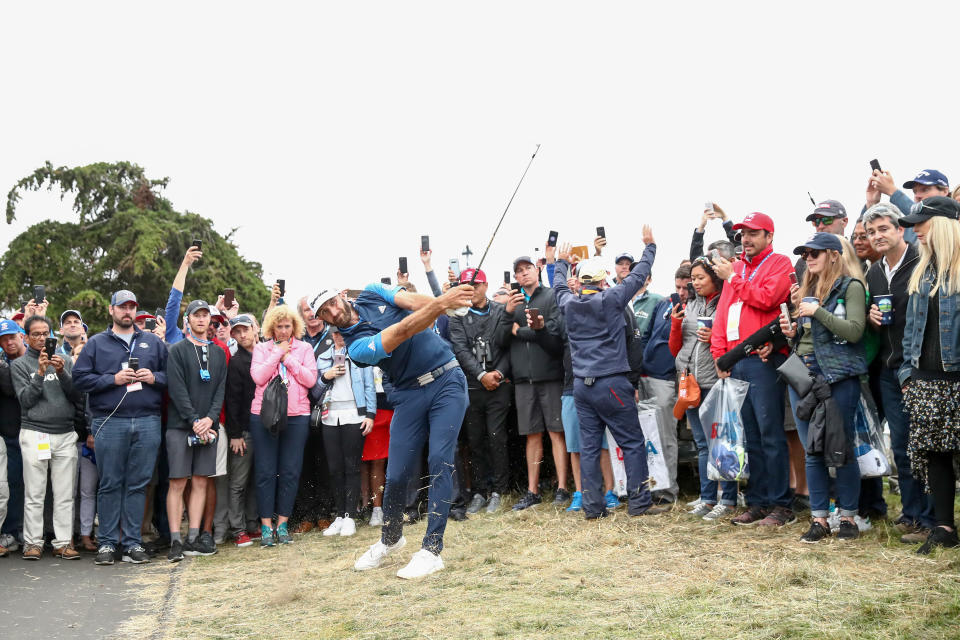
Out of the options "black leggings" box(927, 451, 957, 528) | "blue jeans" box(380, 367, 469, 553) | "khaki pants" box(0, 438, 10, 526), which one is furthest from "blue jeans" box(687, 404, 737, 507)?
"khaki pants" box(0, 438, 10, 526)

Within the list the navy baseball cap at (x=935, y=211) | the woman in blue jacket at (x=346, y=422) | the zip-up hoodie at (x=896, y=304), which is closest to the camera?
the navy baseball cap at (x=935, y=211)

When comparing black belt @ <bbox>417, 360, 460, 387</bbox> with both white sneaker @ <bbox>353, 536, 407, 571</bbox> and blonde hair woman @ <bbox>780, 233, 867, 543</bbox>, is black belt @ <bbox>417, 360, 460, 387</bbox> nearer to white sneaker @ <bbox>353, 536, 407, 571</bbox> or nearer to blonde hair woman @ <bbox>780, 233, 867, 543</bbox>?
white sneaker @ <bbox>353, 536, 407, 571</bbox>

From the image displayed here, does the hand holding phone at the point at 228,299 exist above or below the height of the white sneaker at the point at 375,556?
above

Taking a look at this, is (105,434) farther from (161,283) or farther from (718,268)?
(161,283)

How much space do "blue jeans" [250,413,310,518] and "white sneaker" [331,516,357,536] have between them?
1.92 feet

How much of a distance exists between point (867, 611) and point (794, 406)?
251 centimetres

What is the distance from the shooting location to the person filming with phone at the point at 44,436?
8.45 meters

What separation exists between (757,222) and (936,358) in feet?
6.93

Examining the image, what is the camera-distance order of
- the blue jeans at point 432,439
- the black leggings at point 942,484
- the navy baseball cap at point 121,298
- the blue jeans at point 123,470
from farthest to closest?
the navy baseball cap at point 121,298 → the blue jeans at point 123,470 → the blue jeans at point 432,439 → the black leggings at point 942,484

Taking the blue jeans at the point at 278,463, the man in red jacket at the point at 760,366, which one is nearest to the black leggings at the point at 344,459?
the blue jeans at the point at 278,463

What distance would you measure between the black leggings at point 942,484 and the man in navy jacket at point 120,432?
674 centimetres

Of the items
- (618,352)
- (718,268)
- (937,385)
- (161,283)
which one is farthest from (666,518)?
(161,283)

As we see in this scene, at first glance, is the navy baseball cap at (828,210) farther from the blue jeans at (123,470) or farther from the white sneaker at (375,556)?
the blue jeans at (123,470)

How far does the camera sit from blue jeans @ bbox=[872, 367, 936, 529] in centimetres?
618
